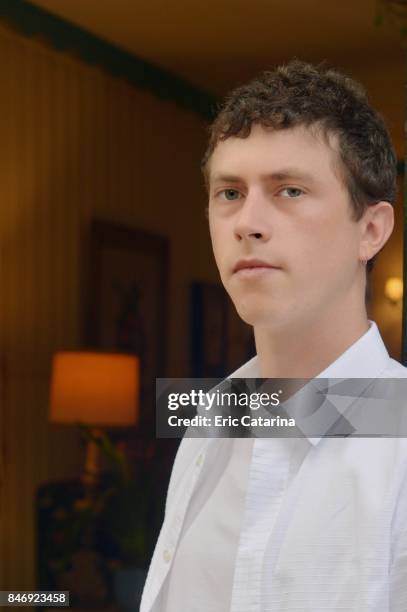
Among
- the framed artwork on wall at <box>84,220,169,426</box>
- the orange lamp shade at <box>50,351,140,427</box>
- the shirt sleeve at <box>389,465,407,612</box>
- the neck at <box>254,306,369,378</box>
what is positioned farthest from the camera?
the framed artwork on wall at <box>84,220,169,426</box>

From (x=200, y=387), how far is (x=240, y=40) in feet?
6.31

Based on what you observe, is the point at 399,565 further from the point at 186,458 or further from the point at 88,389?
the point at 88,389

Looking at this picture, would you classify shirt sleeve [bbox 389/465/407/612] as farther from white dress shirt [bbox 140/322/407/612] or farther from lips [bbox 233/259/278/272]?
lips [bbox 233/259/278/272]

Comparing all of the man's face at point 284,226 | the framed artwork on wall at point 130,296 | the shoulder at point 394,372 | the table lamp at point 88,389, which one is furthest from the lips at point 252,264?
the framed artwork on wall at point 130,296

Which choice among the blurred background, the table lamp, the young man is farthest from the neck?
the table lamp

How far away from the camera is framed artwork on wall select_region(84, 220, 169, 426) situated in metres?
2.76

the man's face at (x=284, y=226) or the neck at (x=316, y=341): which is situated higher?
the man's face at (x=284, y=226)

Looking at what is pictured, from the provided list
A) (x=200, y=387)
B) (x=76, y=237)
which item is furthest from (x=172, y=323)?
(x=200, y=387)

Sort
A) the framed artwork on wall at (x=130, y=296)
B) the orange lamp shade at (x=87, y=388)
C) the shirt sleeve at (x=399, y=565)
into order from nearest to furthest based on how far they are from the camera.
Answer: the shirt sleeve at (x=399, y=565) < the orange lamp shade at (x=87, y=388) < the framed artwork on wall at (x=130, y=296)

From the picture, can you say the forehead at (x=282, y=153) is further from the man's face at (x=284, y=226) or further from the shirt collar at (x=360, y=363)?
the shirt collar at (x=360, y=363)

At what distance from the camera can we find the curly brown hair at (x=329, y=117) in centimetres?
66

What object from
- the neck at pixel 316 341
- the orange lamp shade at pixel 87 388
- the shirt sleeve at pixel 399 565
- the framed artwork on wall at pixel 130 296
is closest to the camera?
the shirt sleeve at pixel 399 565

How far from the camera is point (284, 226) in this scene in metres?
0.66

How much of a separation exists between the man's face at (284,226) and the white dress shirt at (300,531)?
0.05 m
